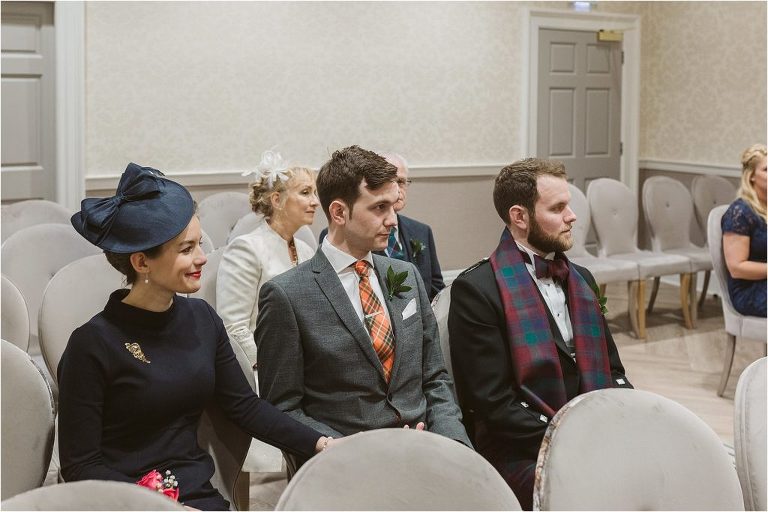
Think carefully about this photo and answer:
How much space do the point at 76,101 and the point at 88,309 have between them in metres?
→ 3.52

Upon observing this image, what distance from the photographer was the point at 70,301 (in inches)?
113

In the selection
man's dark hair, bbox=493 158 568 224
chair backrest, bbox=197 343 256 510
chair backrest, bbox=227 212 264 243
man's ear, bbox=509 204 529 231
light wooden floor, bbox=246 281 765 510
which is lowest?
light wooden floor, bbox=246 281 765 510

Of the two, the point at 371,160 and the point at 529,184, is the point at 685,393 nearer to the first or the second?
the point at 529,184

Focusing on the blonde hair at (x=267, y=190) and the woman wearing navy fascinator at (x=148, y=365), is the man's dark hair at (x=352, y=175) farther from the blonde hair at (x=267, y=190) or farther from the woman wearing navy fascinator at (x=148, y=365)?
the blonde hair at (x=267, y=190)

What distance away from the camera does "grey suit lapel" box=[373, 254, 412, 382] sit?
241 cm

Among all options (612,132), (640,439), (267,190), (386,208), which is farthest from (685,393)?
(612,132)

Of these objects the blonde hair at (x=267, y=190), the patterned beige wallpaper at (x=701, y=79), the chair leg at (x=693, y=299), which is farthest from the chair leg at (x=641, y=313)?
the blonde hair at (x=267, y=190)

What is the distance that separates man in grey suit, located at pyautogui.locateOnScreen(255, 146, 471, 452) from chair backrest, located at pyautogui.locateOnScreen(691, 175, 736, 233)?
530 cm

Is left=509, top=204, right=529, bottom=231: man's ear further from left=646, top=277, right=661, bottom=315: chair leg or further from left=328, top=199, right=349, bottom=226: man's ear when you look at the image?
left=646, top=277, right=661, bottom=315: chair leg

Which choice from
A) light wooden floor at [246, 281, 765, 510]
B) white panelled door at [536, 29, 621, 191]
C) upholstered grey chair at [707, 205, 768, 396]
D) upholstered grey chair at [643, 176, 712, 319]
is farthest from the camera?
white panelled door at [536, 29, 621, 191]

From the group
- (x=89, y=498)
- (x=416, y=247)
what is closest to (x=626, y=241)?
(x=416, y=247)

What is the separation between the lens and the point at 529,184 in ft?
8.79

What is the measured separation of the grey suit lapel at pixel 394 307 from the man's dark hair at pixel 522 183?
401mm

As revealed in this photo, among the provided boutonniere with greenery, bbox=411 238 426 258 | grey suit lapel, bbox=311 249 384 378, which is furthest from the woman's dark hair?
boutonniere with greenery, bbox=411 238 426 258
